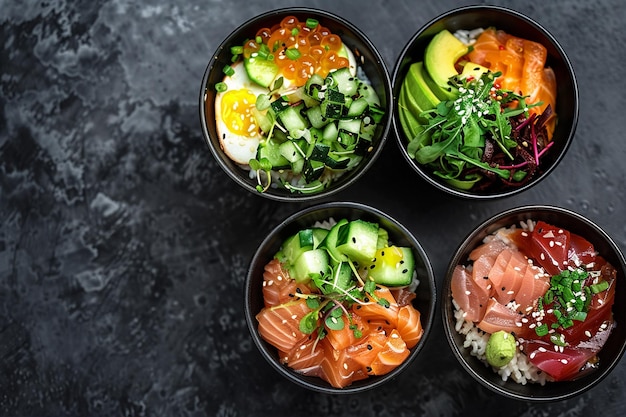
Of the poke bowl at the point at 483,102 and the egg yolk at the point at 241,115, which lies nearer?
the poke bowl at the point at 483,102

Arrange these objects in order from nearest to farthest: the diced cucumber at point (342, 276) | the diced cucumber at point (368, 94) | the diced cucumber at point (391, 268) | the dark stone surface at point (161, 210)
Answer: the diced cucumber at point (342, 276)
the diced cucumber at point (391, 268)
the diced cucumber at point (368, 94)
the dark stone surface at point (161, 210)

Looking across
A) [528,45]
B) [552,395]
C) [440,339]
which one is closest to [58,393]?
[440,339]

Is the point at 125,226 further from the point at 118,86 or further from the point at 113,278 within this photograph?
the point at 118,86

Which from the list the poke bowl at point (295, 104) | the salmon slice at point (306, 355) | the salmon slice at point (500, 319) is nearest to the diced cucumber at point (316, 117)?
the poke bowl at point (295, 104)

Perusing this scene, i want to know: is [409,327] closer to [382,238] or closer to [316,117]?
[382,238]

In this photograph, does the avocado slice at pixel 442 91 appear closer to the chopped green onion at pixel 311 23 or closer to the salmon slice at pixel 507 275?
the chopped green onion at pixel 311 23

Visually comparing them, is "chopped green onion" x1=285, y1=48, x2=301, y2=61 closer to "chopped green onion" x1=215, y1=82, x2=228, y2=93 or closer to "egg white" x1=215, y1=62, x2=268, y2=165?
"egg white" x1=215, y1=62, x2=268, y2=165
